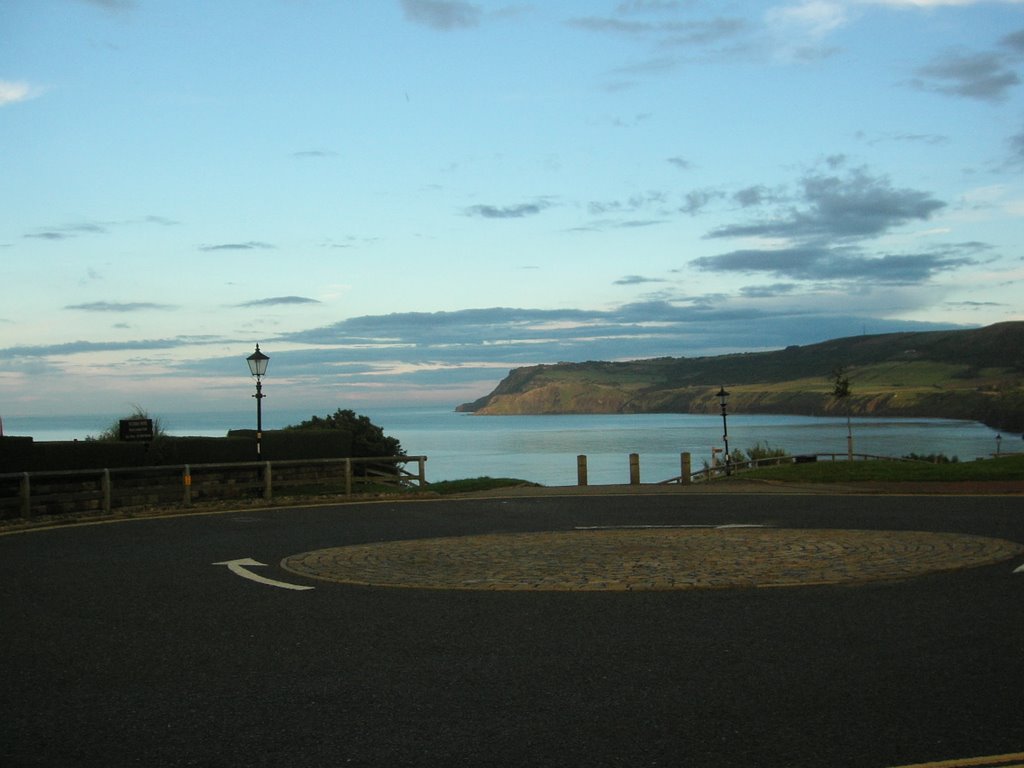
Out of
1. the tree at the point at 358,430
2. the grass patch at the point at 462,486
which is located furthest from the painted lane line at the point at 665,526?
the tree at the point at 358,430

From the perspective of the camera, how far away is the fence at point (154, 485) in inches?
833

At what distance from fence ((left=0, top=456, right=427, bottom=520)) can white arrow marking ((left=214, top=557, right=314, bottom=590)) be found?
29.7ft

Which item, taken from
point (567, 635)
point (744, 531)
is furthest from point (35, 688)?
point (744, 531)

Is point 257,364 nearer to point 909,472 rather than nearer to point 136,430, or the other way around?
point 136,430

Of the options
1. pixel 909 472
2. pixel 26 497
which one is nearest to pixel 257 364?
pixel 26 497

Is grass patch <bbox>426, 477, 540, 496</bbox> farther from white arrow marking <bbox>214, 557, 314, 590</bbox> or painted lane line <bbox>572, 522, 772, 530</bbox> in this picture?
white arrow marking <bbox>214, 557, 314, 590</bbox>

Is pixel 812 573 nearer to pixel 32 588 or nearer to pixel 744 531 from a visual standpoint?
pixel 744 531

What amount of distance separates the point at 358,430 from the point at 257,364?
19719 millimetres

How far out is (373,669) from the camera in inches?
269

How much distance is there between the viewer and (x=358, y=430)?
1956 inches

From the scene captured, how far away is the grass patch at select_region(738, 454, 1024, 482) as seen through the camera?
2644 centimetres

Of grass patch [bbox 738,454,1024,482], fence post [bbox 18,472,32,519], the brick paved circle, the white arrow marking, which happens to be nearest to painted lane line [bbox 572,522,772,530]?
the brick paved circle

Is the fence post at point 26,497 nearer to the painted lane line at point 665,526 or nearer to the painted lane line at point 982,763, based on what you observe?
the painted lane line at point 665,526

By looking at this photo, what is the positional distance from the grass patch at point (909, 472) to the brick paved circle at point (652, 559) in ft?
43.4
